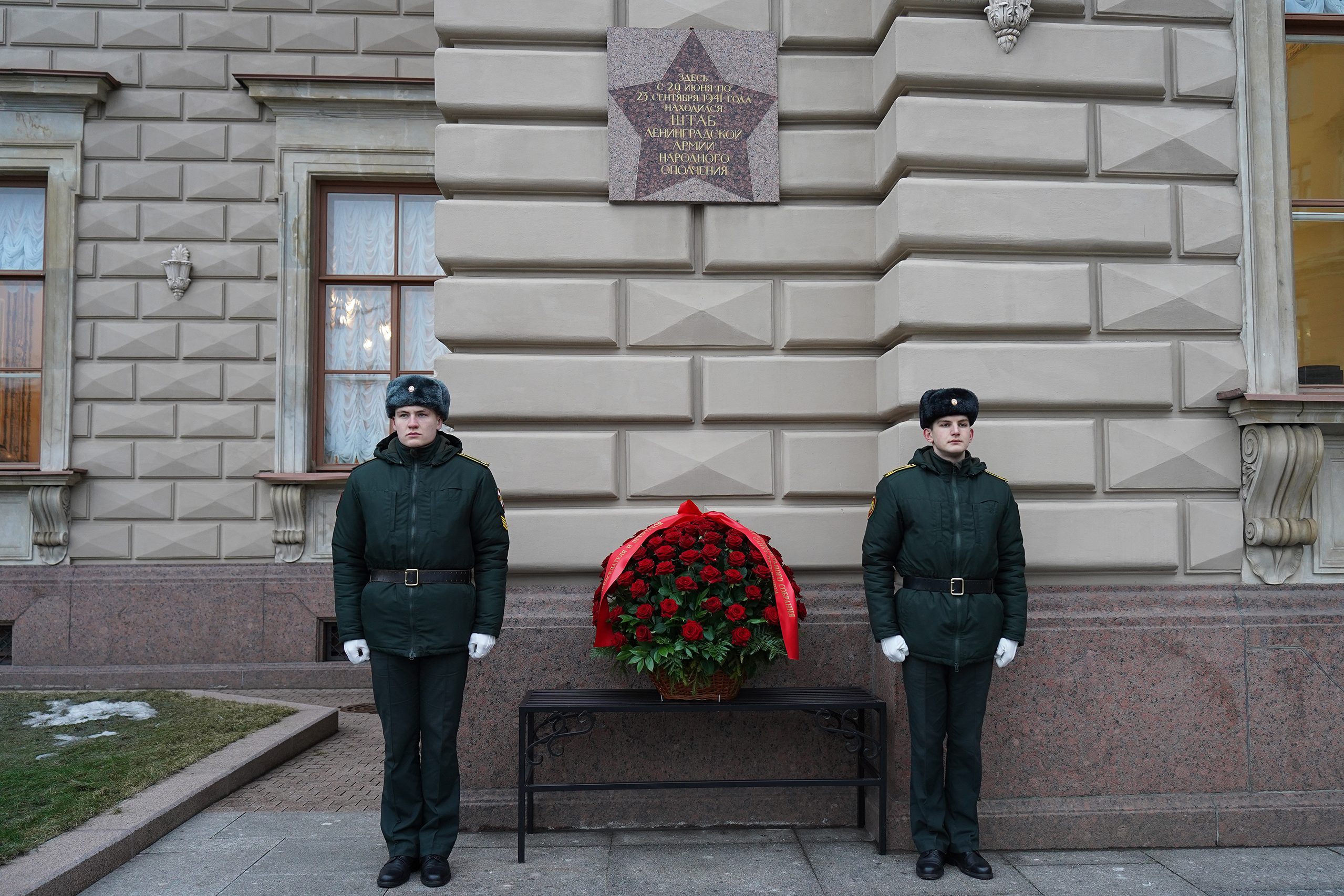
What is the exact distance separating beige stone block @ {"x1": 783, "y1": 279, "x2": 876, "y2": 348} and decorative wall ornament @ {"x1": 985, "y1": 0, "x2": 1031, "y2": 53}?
1394 mm

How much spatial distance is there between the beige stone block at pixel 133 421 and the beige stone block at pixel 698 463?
18.9ft

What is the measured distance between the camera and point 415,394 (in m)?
4.12

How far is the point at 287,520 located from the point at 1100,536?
686cm

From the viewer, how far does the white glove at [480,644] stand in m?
4.12

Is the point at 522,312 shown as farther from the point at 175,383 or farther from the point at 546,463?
the point at 175,383

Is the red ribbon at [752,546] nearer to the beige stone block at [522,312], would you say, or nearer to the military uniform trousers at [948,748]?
the military uniform trousers at [948,748]

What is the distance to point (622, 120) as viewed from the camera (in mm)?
5039

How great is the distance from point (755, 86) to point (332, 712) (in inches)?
209

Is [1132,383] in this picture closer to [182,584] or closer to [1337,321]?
[1337,321]

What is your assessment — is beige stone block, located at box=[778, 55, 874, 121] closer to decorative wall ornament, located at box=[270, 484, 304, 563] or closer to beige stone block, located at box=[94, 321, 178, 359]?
decorative wall ornament, located at box=[270, 484, 304, 563]

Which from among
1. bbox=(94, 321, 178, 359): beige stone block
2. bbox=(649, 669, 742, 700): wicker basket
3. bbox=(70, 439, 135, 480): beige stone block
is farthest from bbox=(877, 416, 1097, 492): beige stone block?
bbox=(70, 439, 135, 480): beige stone block

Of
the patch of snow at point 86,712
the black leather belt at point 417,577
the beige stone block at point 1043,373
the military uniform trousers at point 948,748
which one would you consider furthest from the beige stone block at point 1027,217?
the patch of snow at point 86,712

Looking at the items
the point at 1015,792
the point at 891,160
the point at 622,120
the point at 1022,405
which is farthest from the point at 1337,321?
the point at 622,120

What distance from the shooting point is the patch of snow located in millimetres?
6543
